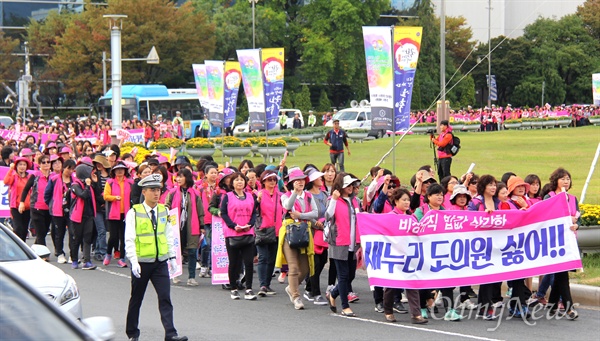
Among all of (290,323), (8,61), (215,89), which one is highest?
(8,61)

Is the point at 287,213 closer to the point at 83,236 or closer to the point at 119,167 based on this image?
the point at 119,167

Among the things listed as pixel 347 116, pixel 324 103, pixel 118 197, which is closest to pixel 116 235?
pixel 118 197

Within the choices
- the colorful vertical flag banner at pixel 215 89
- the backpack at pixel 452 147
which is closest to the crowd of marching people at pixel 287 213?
the backpack at pixel 452 147

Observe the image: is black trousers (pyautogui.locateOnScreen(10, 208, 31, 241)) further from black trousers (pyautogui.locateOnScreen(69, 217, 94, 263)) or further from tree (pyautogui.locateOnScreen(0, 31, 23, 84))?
tree (pyautogui.locateOnScreen(0, 31, 23, 84))

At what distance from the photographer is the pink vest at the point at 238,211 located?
13211 millimetres

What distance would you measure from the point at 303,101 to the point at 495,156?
1523 inches

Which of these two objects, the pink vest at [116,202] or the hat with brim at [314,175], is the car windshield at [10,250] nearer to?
the hat with brim at [314,175]

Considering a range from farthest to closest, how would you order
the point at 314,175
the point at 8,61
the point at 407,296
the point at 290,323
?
the point at 8,61
the point at 314,175
the point at 290,323
the point at 407,296

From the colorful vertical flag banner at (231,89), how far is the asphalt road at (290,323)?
53.5 ft

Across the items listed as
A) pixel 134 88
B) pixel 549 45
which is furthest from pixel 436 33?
pixel 134 88

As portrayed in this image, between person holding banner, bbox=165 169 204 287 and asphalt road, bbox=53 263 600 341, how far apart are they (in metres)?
0.83

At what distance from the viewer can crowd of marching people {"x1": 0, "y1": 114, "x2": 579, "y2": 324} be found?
1165 cm

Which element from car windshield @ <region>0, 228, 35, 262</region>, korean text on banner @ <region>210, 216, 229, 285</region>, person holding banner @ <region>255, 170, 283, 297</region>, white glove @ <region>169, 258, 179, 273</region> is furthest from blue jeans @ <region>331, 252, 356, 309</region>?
car windshield @ <region>0, 228, 35, 262</region>

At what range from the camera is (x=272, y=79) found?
26312 millimetres
